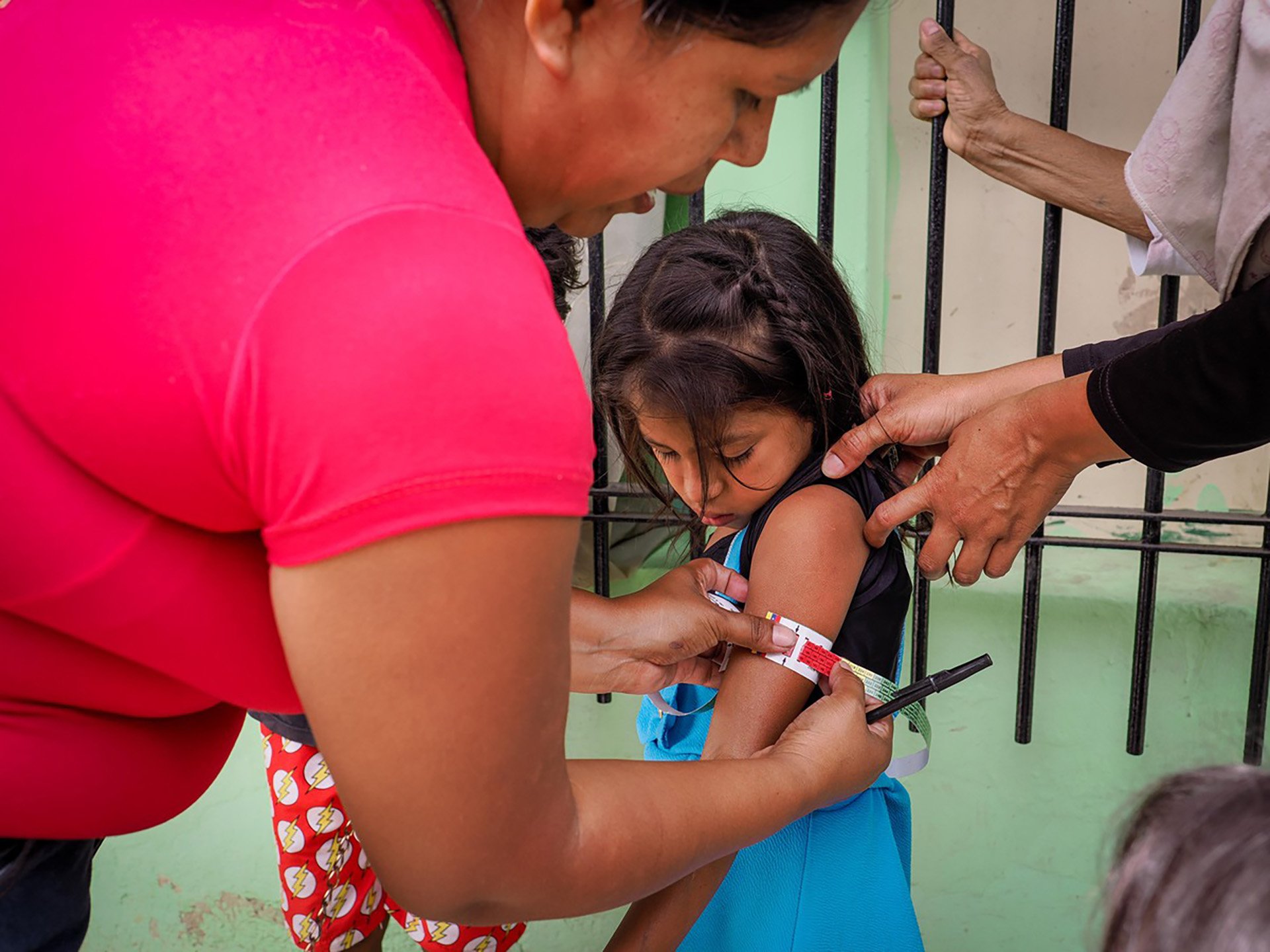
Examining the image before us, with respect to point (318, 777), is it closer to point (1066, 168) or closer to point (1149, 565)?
point (1149, 565)

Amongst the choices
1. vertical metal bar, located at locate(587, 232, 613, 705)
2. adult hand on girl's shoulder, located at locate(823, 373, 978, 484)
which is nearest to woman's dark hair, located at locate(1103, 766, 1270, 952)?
adult hand on girl's shoulder, located at locate(823, 373, 978, 484)

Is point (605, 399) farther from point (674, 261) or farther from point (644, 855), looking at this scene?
point (644, 855)

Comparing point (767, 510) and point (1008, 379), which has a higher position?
point (1008, 379)

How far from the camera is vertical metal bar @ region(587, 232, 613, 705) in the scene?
7.00ft

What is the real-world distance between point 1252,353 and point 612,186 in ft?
2.78

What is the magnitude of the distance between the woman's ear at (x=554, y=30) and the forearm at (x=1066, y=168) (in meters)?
1.45

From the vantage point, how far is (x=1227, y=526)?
2.48m

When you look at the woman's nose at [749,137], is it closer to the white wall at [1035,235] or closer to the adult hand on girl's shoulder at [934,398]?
the adult hand on girl's shoulder at [934,398]

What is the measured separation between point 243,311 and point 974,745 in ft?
7.40

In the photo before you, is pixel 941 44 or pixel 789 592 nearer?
pixel 789 592

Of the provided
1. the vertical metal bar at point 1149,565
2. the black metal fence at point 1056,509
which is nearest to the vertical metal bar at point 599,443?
the black metal fence at point 1056,509

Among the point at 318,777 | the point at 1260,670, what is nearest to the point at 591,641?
the point at 318,777

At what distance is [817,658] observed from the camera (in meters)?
1.45

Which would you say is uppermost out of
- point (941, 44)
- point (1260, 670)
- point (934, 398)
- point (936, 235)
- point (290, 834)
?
point (941, 44)
